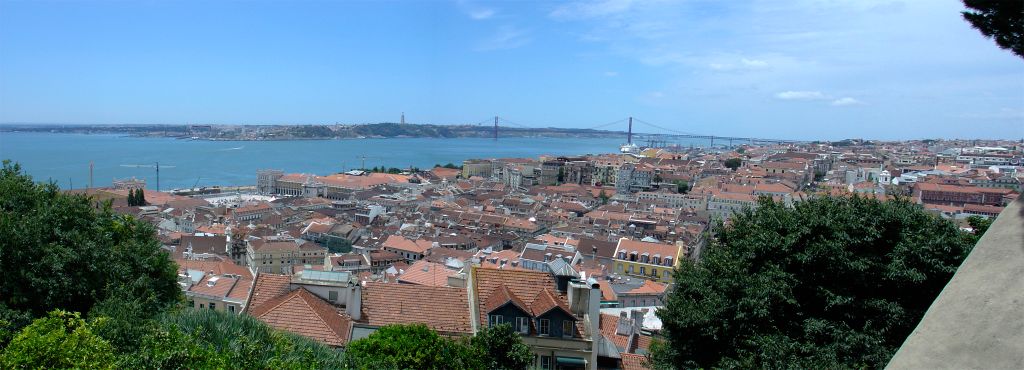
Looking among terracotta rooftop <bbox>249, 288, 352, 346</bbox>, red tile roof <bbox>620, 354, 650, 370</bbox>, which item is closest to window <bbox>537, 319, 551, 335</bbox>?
red tile roof <bbox>620, 354, 650, 370</bbox>

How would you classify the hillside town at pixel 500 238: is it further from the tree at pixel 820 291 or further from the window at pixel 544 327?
the tree at pixel 820 291

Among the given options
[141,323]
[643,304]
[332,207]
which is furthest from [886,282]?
[332,207]

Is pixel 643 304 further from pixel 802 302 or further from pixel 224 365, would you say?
pixel 224 365

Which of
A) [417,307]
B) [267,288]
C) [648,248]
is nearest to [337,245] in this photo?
[648,248]

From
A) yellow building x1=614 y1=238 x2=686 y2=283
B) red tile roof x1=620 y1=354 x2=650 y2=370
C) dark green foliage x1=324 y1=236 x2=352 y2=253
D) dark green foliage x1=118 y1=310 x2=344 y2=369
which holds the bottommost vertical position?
dark green foliage x1=324 y1=236 x2=352 y2=253

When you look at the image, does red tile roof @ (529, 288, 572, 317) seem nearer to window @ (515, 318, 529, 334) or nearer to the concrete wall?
window @ (515, 318, 529, 334)

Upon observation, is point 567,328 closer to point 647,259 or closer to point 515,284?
point 515,284
